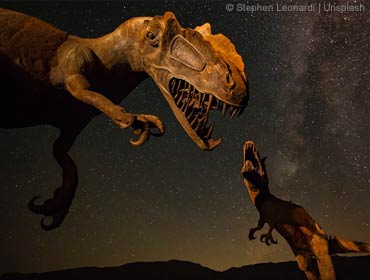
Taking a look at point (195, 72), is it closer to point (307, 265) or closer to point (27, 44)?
point (27, 44)

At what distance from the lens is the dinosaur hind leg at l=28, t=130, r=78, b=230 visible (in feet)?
12.9

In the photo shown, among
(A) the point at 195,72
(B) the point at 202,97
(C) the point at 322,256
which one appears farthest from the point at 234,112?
(C) the point at 322,256

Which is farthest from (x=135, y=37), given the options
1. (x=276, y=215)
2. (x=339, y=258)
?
(x=339, y=258)

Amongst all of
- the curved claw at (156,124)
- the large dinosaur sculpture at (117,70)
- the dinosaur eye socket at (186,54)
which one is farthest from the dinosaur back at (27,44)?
the curved claw at (156,124)

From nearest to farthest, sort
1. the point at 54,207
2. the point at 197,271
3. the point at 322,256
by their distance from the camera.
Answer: the point at 54,207
the point at 322,256
the point at 197,271

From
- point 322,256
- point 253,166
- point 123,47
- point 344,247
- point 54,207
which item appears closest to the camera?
point 123,47

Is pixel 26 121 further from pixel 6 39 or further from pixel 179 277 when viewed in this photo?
pixel 179 277

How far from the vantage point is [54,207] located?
12.9ft

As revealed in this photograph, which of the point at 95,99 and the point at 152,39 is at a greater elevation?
the point at 152,39

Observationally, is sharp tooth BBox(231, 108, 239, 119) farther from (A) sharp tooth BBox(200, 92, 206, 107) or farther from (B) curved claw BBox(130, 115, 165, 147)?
(B) curved claw BBox(130, 115, 165, 147)

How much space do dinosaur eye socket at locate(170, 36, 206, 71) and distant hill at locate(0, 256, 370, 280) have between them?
410 centimetres

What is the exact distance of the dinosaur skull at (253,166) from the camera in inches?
190

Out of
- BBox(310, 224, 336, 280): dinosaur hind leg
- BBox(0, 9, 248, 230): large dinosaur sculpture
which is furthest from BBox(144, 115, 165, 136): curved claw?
BBox(310, 224, 336, 280): dinosaur hind leg

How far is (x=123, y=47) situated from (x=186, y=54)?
49 cm
